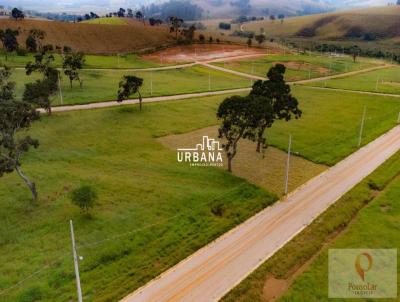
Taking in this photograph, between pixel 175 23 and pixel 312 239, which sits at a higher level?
pixel 175 23

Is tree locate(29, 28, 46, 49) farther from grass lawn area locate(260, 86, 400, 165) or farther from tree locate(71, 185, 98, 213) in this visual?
tree locate(71, 185, 98, 213)

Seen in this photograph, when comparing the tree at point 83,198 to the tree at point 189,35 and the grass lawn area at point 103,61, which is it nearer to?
the grass lawn area at point 103,61

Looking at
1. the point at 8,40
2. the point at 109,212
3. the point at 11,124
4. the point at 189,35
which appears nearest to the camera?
the point at 11,124

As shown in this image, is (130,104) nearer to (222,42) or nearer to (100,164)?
(100,164)

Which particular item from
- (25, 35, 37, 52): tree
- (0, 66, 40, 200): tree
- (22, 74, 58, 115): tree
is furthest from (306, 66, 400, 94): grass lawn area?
(0, 66, 40, 200): tree

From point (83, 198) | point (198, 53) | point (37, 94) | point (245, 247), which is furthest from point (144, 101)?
point (198, 53)

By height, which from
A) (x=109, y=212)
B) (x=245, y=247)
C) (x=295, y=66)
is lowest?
(x=245, y=247)

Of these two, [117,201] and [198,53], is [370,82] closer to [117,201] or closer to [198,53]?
[198,53]

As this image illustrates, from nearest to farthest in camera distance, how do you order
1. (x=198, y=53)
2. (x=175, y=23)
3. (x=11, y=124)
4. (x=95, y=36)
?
1. (x=11, y=124)
2. (x=95, y=36)
3. (x=198, y=53)
4. (x=175, y=23)
